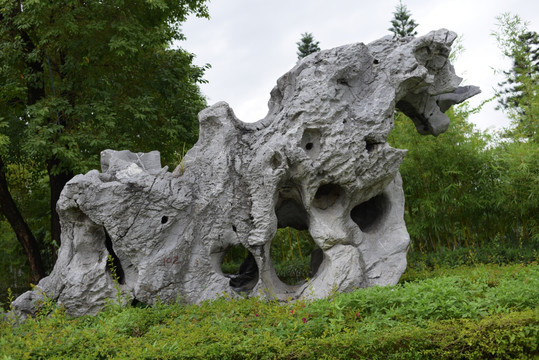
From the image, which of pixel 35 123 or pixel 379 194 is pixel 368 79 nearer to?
pixel 379 194

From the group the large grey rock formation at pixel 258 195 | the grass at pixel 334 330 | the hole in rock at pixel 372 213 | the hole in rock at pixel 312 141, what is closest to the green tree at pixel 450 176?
the hole in rock at pixel 372 213

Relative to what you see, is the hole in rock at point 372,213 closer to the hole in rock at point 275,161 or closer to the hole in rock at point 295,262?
the hole in rock at point 295,262

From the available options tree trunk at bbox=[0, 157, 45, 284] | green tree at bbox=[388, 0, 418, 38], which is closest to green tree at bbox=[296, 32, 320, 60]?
green tree at bbox=[388, 0, 418, 38]

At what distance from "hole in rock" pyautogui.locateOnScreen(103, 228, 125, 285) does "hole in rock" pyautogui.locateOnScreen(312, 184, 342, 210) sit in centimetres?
305

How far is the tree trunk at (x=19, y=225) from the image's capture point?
1063cm

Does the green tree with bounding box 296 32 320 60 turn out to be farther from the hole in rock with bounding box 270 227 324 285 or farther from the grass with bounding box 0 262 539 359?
the grass with bounding box 0 262 539 359

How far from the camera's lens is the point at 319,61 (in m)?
7.27

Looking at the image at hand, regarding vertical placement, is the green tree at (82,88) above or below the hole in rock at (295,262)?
above

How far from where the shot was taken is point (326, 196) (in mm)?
7578

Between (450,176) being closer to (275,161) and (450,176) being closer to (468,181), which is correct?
(468,181)

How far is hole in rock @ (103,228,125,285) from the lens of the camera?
6.66m

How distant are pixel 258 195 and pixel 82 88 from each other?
19.5 ft

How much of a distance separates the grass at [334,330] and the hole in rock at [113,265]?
94 centimetres

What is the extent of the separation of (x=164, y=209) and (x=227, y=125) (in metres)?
1.59
